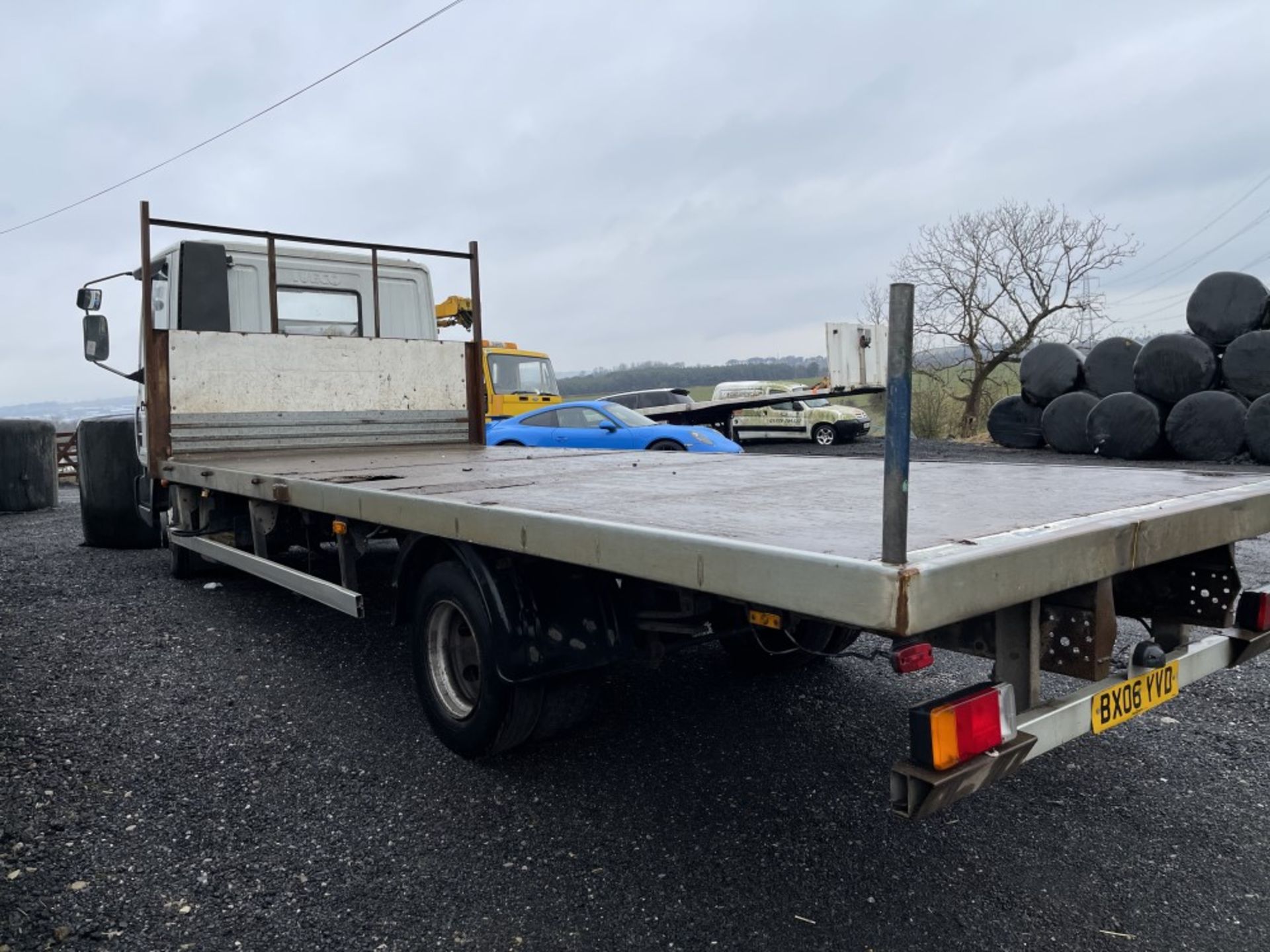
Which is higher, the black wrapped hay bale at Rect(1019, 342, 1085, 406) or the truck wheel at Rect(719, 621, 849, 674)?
the black wrapped hay bale at Rect(1019, 342, 1085, 406)

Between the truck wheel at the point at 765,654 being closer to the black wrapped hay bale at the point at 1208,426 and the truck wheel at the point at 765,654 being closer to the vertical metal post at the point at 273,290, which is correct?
the vertical metal post at the point at 273,290

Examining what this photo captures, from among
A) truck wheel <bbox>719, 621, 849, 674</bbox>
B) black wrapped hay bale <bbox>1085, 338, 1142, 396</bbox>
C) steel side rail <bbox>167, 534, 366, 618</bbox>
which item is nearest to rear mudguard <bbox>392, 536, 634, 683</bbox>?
truck wheel <bbox>719, 621, 849, 674</bbox>

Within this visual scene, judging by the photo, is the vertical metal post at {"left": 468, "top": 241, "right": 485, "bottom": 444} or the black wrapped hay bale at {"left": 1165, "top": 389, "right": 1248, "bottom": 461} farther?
the black wrapped hay bale at {"left": 1165, "top": 389, "right": 1248, "bottom": 461}

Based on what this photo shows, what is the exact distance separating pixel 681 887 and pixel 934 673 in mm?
2328

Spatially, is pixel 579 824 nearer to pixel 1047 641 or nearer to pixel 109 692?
pixel 1047 641

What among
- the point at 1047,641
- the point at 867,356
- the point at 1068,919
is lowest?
the point at 1068,919

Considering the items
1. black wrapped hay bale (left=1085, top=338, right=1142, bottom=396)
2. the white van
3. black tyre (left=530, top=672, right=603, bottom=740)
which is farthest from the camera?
the white van

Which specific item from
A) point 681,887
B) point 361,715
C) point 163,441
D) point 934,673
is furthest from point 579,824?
point 163,441

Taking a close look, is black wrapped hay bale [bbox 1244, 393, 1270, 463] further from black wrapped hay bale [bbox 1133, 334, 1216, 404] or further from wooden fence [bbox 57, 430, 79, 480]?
wooden fence [bbox 57, 430, 79, 480]

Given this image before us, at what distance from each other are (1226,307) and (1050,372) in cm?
335

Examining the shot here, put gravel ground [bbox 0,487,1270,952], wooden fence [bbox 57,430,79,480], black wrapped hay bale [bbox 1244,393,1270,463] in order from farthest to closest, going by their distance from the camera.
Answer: wooden fence [bbox 57,430,79,480], black wrapped hay bale [bbox 1244,393,1270,463], gravel ground [bbox 0,487,1270,952]

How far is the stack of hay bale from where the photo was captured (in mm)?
12367

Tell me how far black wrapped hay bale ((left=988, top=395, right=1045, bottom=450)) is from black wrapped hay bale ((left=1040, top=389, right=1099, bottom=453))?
90 cm

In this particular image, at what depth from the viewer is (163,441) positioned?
5898mm
